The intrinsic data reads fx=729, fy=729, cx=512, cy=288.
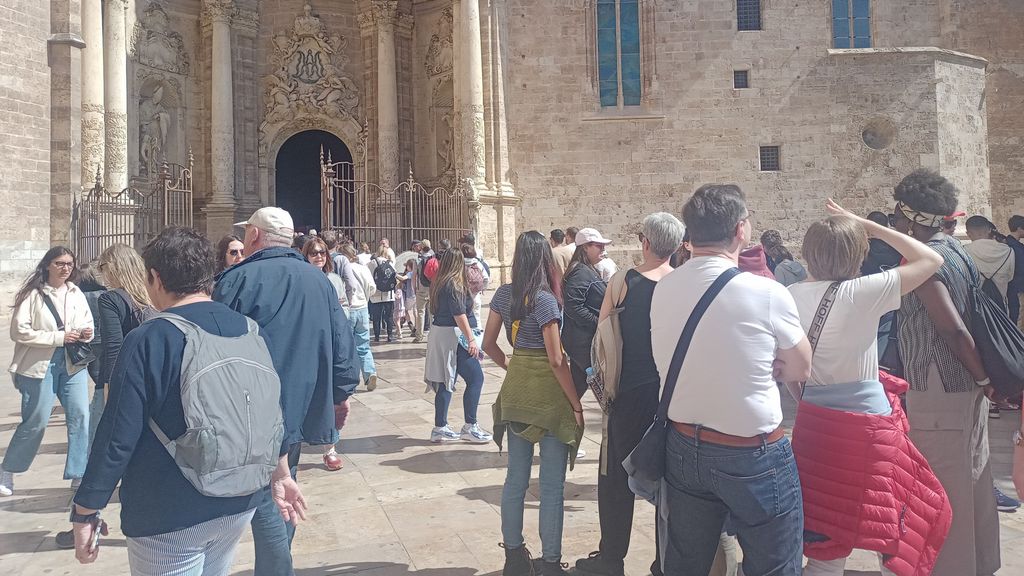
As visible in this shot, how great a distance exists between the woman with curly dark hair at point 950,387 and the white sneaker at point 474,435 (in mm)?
3737

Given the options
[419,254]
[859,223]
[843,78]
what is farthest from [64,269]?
[843,78]

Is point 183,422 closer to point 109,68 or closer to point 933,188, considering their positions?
point 933,188

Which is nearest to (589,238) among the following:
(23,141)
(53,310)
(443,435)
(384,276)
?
(443,435)

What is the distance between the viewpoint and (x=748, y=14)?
1869cm

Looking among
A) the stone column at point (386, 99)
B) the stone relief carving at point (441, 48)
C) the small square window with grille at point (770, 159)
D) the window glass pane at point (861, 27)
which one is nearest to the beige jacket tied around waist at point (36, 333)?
the stone column at point (386, 99)

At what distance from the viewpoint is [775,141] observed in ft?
60.2

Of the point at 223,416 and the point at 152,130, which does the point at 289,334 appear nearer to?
the point at 223,416

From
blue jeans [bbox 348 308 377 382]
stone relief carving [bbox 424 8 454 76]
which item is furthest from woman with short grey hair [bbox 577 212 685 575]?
stone relief carving [bbox 424 8 454 76]

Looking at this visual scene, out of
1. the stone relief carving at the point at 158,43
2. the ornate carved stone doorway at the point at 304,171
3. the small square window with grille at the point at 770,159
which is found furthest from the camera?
the ornate carved stone doorway at the point at 304,171

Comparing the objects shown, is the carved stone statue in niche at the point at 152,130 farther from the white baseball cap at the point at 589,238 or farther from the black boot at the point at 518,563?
the black boot at the point at 518,563

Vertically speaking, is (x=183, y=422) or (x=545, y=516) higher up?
(x=183, y=422)

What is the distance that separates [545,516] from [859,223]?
1999mm

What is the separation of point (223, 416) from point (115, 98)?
16.2 meters

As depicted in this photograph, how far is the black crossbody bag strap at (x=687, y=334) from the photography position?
8.14ft
